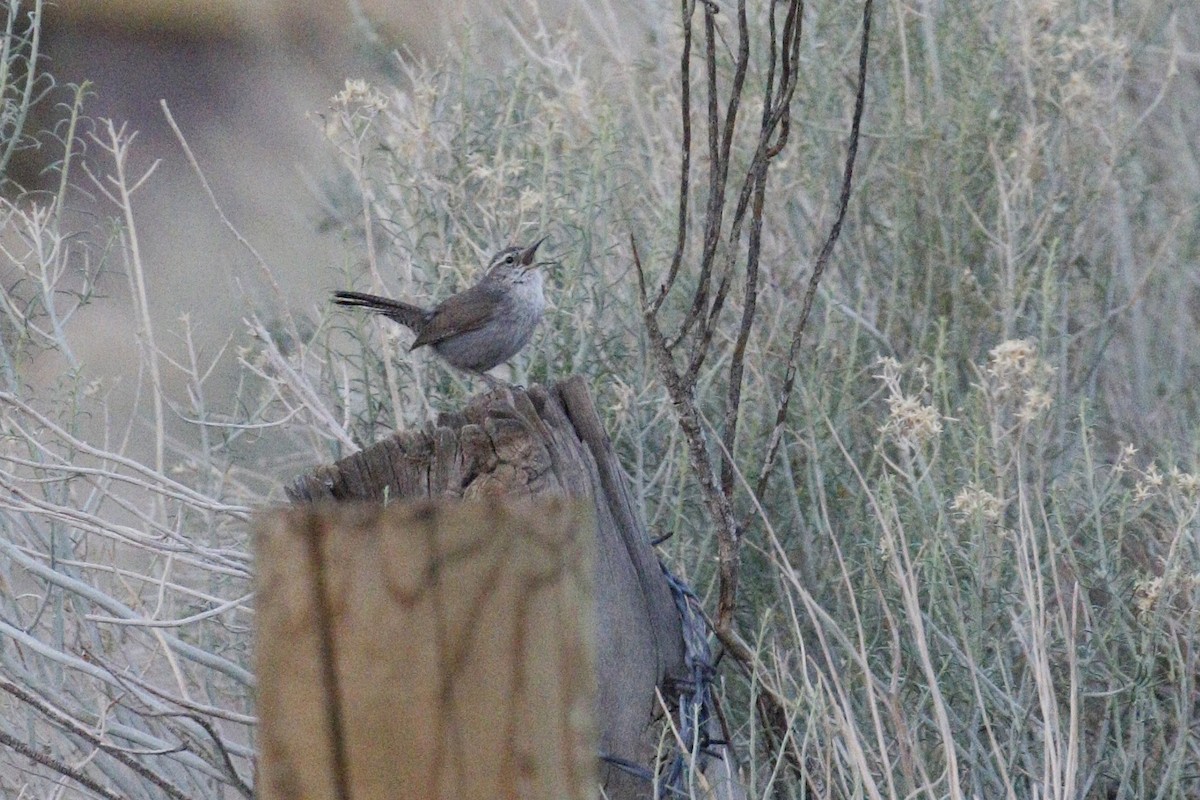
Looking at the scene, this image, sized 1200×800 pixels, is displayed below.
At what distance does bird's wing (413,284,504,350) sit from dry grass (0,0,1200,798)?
9cm

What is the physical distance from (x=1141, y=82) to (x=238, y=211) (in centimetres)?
561

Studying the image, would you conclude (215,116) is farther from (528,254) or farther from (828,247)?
(828,247)

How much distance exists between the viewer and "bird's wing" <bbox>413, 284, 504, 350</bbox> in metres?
4.23

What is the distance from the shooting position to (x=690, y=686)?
104 inches

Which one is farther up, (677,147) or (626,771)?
(677,147)

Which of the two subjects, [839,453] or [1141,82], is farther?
[1141,82]

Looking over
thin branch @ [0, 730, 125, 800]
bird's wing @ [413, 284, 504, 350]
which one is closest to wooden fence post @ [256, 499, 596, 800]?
thin branch @ [0, 730, 125, 800]

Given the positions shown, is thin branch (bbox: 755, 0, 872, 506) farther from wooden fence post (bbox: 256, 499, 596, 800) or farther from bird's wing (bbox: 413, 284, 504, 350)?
wooden fence post (bbox: 256, 499, 596, 800)

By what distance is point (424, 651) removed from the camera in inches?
40.6

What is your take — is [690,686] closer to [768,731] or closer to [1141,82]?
[768,731]

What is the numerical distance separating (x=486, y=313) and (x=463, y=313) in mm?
76

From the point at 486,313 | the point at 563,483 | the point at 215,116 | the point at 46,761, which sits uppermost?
the point at 215,116

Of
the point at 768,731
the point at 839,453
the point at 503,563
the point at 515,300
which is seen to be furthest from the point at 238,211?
the point at 503,563

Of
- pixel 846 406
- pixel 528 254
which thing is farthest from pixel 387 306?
pixel 846 406
